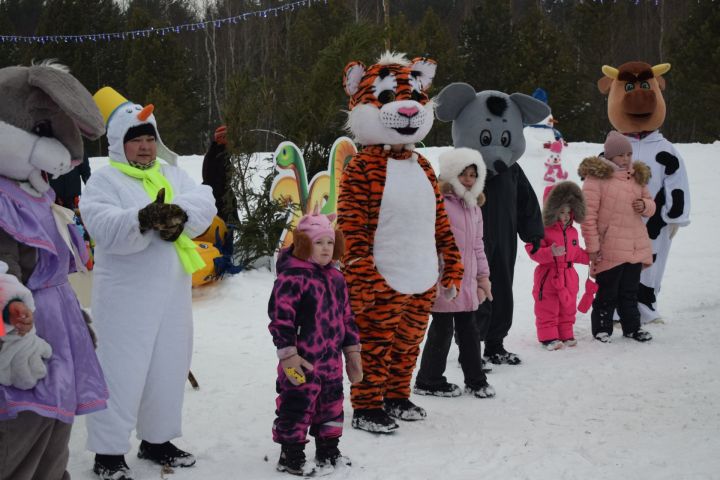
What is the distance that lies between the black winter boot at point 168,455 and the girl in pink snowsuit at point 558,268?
141 inches

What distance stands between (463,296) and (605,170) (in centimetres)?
236

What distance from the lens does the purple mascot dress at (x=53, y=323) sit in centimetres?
301

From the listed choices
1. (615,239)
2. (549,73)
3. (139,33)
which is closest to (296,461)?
(615,239)

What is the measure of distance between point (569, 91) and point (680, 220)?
1461 centimetres

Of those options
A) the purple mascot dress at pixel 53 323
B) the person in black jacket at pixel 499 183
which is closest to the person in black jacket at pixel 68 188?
the person in black jacket at pixel 499 183

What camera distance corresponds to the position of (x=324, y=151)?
9445 millimetres

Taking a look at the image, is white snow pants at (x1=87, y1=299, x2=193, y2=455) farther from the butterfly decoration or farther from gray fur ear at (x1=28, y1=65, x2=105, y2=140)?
the butterfly decoration

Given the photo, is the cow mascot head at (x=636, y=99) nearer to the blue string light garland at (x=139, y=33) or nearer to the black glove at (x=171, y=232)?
the black glove at (x=171, y=232)

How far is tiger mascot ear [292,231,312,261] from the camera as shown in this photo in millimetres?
3900

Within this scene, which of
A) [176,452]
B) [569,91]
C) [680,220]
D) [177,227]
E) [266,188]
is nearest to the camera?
[177,227]

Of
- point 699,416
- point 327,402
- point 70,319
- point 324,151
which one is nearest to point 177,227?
point 70,319

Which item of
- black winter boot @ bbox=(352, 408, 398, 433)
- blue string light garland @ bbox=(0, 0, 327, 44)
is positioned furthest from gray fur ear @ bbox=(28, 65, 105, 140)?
blue string light garland @ bbox=(0, 0, 327, 44)

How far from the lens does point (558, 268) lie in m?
6.71

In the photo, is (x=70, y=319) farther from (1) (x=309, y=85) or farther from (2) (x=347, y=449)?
(1) (x=309, y=85)
